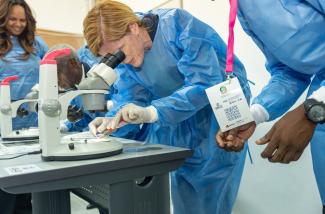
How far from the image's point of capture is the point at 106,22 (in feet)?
3.48

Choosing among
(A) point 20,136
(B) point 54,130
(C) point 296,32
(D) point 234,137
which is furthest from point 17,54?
(C) point 296,32

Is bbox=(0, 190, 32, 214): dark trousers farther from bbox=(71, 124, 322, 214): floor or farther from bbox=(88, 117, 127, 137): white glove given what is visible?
bbox=(71, 124, 322, 214): floor

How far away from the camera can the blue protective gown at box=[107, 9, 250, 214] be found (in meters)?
1.08

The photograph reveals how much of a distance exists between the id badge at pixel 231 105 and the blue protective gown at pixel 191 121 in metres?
0.28

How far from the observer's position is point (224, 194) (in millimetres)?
1207

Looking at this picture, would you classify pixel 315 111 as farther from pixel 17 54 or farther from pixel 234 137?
pixel 17 54

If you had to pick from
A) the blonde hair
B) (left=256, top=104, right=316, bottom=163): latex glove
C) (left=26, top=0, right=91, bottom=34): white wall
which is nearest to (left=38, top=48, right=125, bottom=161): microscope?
the blonde hair

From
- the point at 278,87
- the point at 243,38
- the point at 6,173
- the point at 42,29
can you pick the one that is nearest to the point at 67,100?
the point at 6,173

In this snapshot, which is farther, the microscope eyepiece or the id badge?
the microscope eyepiece

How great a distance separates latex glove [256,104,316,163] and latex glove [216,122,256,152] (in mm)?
115

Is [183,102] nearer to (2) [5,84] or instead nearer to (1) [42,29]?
(2) [5,84]

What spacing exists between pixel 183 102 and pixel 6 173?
1.70ft

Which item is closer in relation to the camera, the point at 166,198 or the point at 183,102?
the point at 166,198

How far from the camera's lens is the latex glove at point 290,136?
660 millimetres
